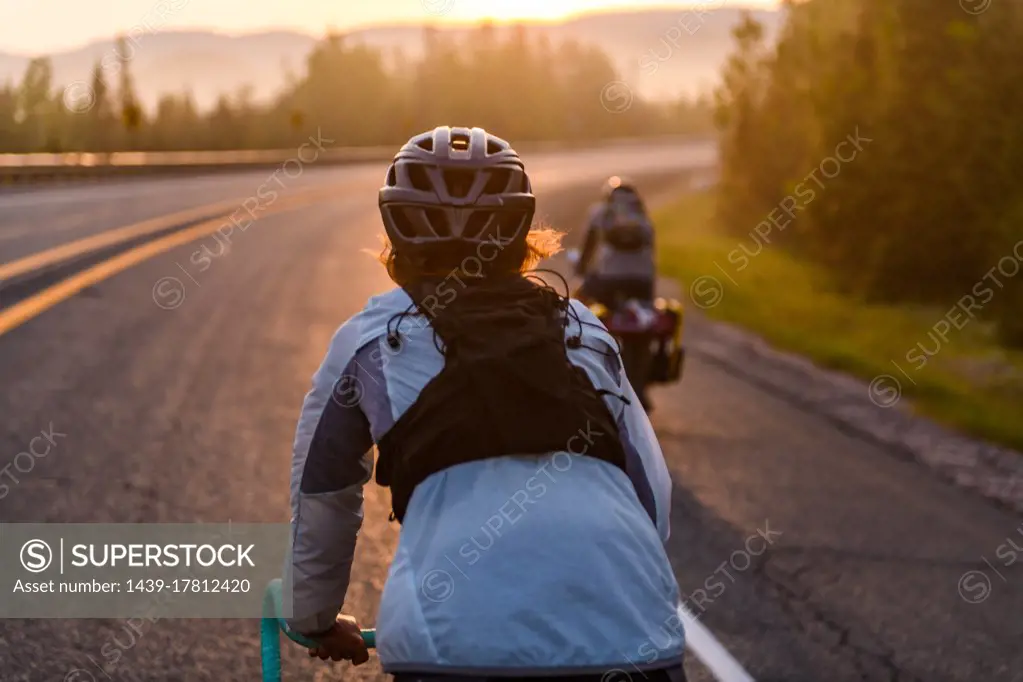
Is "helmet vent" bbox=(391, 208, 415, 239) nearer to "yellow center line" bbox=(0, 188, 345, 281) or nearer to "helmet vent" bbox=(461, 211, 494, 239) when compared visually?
"helmet vent" bbox=(461, 211, 494, 239)

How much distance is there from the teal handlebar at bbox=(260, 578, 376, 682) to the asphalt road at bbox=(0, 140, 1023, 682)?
1.74 m

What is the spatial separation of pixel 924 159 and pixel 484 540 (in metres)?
15.4

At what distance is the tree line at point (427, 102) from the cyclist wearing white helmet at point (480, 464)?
39565mm

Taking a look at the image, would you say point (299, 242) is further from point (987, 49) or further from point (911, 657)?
point (911, 657)

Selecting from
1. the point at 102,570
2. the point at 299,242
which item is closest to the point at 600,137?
the point at 299,242

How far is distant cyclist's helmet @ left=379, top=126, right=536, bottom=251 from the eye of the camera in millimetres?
2607

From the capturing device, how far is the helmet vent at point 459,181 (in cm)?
263

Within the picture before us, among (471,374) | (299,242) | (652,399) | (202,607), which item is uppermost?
(471,374)

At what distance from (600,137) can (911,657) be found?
4024 inches

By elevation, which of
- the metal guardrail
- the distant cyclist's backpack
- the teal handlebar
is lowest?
the metal guardrail

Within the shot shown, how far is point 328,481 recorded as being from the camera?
2482 millimetres

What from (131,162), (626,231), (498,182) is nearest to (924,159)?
(626,231)

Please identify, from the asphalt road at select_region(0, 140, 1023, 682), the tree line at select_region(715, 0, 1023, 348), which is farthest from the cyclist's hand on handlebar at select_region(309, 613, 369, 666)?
the tree line at select_region(715, 0, 1023, 348)

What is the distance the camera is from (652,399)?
1070cm
